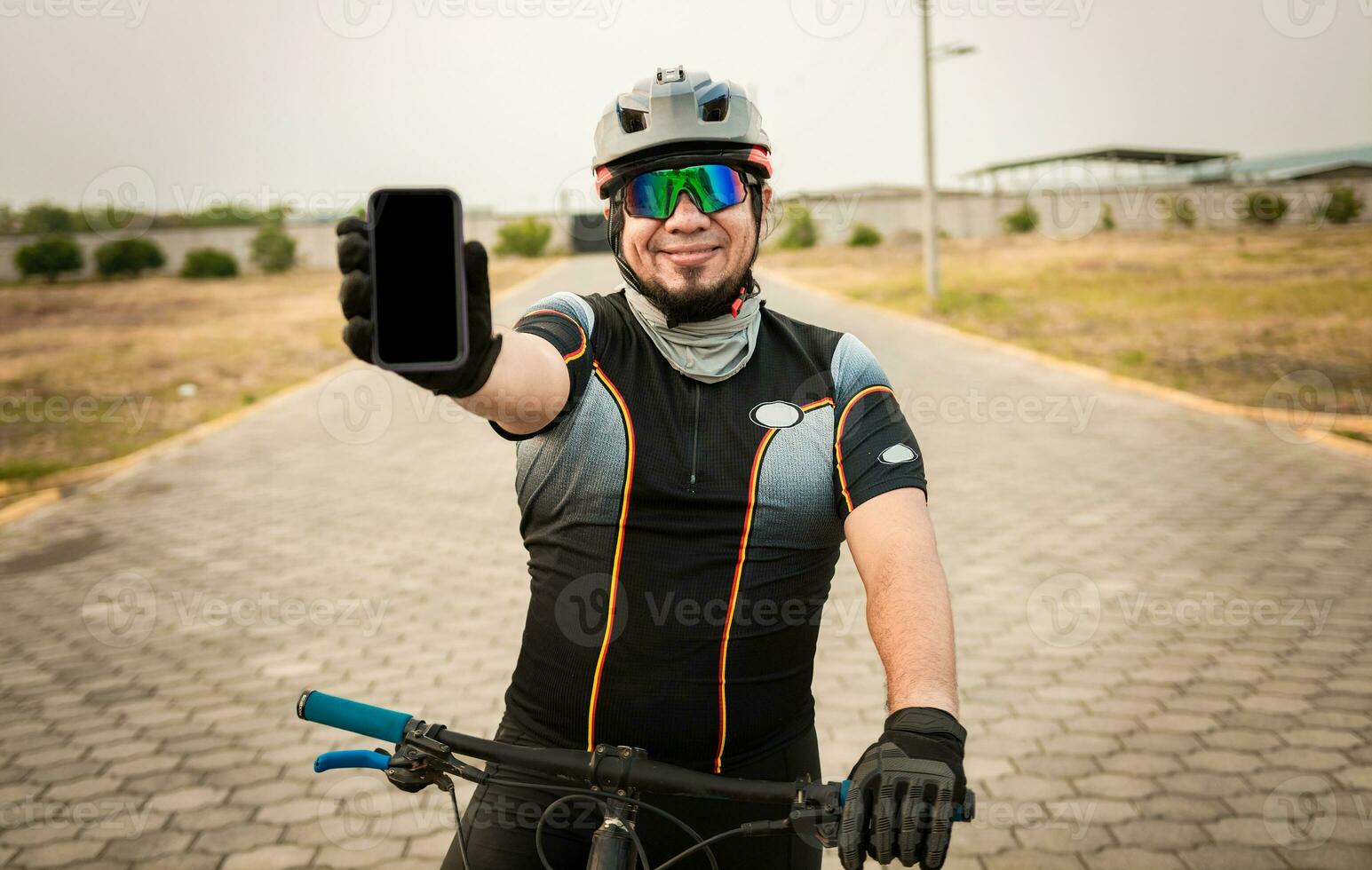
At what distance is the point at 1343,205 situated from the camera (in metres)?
43.1

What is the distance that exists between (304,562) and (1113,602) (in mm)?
5926

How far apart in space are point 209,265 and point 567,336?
187 ft

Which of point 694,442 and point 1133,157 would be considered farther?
point 1133,157

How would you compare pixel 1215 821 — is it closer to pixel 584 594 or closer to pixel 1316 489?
pixel 584 594

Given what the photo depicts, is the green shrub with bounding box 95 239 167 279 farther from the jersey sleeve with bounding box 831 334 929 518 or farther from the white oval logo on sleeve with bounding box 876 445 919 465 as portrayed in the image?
the white oval logo on sleeve with bounding box 876 445 919 465

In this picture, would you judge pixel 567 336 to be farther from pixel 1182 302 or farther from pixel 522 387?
pixel 1182 302

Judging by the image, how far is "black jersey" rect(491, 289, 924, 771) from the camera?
212cm

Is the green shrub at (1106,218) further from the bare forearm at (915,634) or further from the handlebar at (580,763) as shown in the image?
the handlebar at (580,763)

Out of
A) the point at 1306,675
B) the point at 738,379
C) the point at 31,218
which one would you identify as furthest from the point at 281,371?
the point at 31,218

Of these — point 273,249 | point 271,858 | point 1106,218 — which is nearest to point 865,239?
point 1106,218

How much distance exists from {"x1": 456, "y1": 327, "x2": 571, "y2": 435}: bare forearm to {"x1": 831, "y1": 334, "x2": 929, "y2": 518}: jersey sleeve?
58 cm

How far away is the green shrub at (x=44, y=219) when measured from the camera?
4967 centimetres

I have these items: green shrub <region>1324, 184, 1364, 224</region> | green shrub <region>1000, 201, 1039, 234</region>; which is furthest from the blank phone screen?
green shrub <region>1000, 201, 1039, 234</region>

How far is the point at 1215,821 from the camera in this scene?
14.1ft
